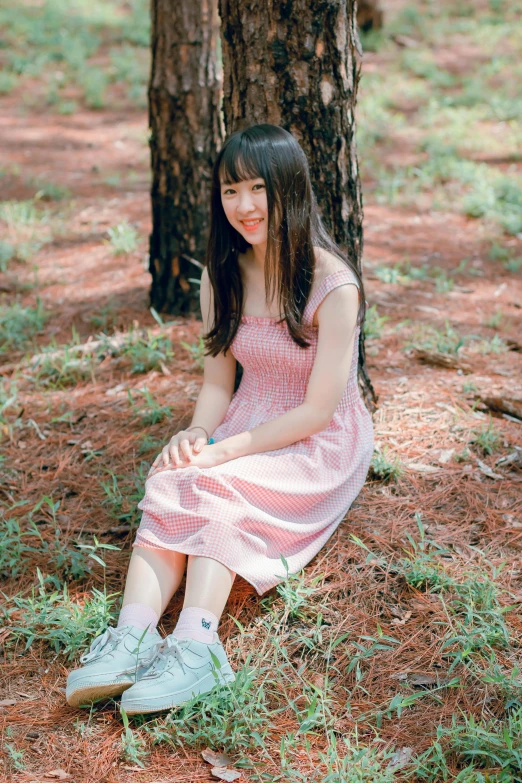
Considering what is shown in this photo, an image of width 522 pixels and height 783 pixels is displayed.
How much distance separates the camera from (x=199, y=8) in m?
4.07

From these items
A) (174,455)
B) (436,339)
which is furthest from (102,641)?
(436,339)

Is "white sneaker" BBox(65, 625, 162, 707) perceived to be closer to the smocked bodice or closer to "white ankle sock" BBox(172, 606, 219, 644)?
"white ankle sock" BBox(172, 606, 219, 644)

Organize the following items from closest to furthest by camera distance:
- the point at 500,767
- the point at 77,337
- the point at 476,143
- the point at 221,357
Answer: the point at 500,767 < the point at 221,357 < the point at 77,337 < the point at 476,143

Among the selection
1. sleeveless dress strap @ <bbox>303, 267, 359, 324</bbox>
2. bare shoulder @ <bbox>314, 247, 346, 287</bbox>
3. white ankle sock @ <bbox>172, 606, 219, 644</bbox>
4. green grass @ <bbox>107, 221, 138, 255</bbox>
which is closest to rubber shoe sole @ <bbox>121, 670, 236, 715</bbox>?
white ankle sock @ <bbox>172, 606, 219, 644</bbox>

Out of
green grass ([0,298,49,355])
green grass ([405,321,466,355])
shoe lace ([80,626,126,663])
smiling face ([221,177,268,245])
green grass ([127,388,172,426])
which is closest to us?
shoe lace ([80,626,126,663])

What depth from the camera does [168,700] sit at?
207 cm

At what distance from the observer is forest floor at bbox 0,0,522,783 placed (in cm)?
204

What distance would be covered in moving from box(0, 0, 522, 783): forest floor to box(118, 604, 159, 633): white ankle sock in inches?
5.5

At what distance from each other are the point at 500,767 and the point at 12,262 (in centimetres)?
458

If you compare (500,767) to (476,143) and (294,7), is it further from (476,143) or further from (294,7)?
(476,143)

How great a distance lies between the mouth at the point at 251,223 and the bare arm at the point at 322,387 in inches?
13.5

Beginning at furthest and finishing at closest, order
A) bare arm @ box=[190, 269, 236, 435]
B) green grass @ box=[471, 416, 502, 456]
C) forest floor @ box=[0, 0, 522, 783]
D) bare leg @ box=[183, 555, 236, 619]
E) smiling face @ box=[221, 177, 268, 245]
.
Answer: green grass @ box=[471, 416, 502, 456] → bare arm @ box=[190, 269, 236, 435] → smiling face @ box=[221, 177, 268, 245] → bare leg @ box=[183, 555, 236, 619] → forest floor @ box=[0, 0, 522, 783]

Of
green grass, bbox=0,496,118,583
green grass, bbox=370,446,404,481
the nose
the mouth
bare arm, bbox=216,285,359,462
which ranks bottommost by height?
green grass, bbox=0,496,118,583

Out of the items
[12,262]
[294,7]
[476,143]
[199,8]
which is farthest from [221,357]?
[476,143]
